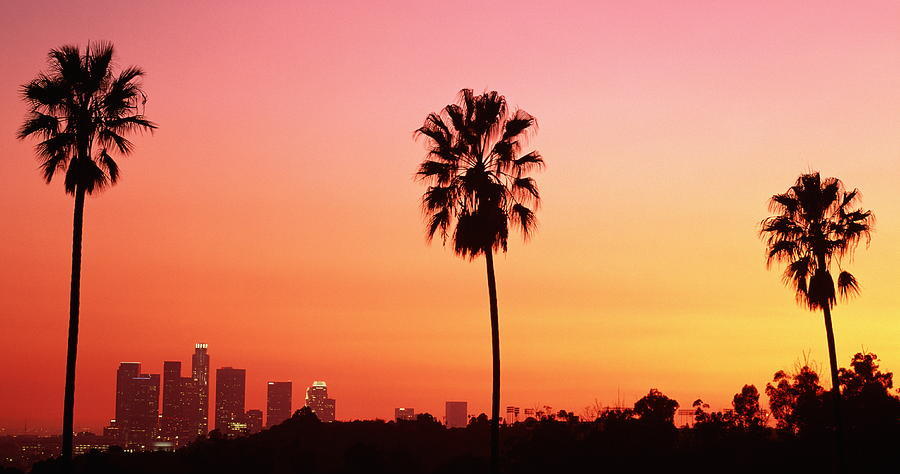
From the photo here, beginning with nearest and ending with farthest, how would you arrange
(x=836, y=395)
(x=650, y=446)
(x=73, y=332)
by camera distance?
1. (x=73, y=332)
2. (x=836, y=395)
3. (x=650, y=446)

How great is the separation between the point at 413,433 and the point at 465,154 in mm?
47974

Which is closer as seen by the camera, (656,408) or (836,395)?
(836,395)

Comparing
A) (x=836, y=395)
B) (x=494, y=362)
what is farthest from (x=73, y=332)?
(x=836, y=395)

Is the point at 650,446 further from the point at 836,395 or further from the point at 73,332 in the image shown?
the point at 73,332

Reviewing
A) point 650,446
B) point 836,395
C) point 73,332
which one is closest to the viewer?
point 73,332

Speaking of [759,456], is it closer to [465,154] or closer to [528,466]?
[528,466]

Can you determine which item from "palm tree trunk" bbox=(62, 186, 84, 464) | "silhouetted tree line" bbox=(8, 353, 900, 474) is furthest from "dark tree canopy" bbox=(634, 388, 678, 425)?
"palm tree trunk" bbox=(62, 186, 84, 464)

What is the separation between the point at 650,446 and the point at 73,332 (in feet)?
104

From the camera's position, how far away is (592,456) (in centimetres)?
5375

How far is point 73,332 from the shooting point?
33.1 m

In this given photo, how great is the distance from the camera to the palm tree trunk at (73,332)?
32.0 metres

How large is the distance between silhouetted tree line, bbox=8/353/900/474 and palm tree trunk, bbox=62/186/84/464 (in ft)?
64.2

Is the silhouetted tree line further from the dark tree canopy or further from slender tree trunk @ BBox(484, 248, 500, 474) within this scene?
slender tree trunk @ BBox(484, 248, 500, 474)

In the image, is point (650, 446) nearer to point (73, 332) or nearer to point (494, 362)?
point (494, 362)
